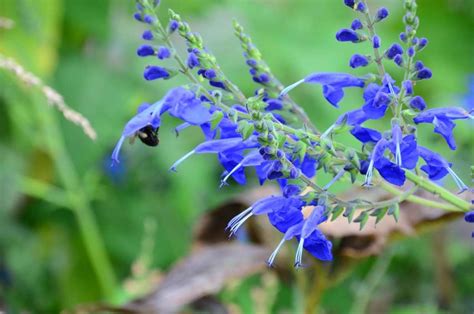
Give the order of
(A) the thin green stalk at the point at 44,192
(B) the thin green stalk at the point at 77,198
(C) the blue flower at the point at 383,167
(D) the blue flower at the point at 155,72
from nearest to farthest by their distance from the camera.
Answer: (C) the blue flower at the point at 383,167, (D) the blue flower at the point at 155,72, (B) the thin green stalk at the point at 77,198, (A) the thin green stalk at the point at 44,192

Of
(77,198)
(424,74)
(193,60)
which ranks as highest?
(77,198)

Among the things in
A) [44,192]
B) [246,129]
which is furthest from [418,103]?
[44,192]

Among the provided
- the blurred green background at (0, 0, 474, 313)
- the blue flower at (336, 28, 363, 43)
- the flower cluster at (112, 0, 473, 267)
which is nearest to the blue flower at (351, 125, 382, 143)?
the flower cluster at (112, 0, 473, 267)

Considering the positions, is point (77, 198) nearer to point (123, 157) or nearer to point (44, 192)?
point (44, 192)

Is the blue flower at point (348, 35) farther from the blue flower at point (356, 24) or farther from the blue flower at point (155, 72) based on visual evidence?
the blue flower at point (155, 72)

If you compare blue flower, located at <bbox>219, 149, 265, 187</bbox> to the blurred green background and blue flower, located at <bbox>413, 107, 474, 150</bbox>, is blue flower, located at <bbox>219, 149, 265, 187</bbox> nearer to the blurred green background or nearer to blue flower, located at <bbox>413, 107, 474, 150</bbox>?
blue flower, located at <bbox>413, 107, 474, 150</bbox>

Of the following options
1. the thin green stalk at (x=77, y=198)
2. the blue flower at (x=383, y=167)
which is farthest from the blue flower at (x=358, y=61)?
the thin green stalk at (x=77, y=198)
